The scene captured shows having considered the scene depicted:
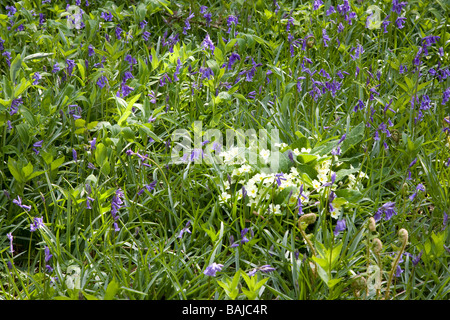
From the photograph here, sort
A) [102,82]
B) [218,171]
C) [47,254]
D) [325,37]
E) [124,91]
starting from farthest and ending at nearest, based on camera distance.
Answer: [325,37]
[102,82]
[124,91]
[218,171]
[47,254]

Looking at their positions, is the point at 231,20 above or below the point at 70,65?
above

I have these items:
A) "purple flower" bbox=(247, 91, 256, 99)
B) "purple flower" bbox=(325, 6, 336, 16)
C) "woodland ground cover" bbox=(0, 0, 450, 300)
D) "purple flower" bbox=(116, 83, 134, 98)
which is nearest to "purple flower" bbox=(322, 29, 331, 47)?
"woodland ground cover" bbox=(0, 0, 450, 300)

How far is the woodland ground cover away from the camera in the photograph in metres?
2.11

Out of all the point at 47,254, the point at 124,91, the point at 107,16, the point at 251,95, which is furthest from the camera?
the point at 107,16

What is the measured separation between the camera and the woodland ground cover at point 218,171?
211 cm

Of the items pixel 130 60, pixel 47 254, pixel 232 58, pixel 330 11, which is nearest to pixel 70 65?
pixel 130 60

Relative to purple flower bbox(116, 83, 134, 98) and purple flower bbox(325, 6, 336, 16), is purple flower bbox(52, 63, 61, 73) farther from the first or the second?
purple flower bbox(325, 6, 336, 16)

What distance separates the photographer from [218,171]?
8.39 feet

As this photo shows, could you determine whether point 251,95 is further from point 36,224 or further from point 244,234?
point 36,224

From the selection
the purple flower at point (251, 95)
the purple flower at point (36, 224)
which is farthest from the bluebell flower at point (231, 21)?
the purple flower at point (36, 224)

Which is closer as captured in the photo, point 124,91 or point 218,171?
point 218,171

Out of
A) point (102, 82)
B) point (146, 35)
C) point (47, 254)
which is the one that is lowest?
point (47, 254)

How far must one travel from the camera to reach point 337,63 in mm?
3652

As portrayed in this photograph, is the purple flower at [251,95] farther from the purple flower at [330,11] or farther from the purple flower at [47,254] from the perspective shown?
the purple flower at [47,254]
